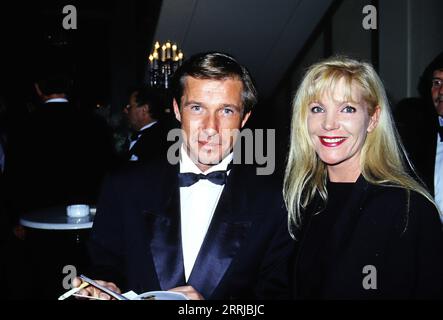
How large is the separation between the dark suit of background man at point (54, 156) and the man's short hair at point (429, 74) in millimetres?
3208

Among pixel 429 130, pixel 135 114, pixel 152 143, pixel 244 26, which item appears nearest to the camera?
pixel 429 130

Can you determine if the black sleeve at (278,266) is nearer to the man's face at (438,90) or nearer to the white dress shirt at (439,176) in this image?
the white dress shirt at (439,176)

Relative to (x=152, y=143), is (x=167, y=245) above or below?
below

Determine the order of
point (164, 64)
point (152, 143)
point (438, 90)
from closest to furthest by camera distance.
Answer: point (438, 90)
point (152, 143)
point (164, 64)

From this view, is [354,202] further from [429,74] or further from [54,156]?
[54,156]

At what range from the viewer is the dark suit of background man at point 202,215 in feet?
6.01

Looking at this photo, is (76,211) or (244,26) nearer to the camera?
(76,211)

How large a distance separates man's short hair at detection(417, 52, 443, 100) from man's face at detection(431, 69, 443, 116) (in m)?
0.07

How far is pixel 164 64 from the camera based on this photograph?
7332 mm

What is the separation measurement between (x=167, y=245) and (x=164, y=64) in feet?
19.3

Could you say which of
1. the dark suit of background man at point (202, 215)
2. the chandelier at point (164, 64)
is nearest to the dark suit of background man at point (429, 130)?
the dark suit of background man at point (202, 215)

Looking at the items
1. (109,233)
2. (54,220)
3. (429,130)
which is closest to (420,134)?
(429,130)

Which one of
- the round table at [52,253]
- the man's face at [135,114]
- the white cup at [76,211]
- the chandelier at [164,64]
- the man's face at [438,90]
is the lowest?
the round table at [52,253]
